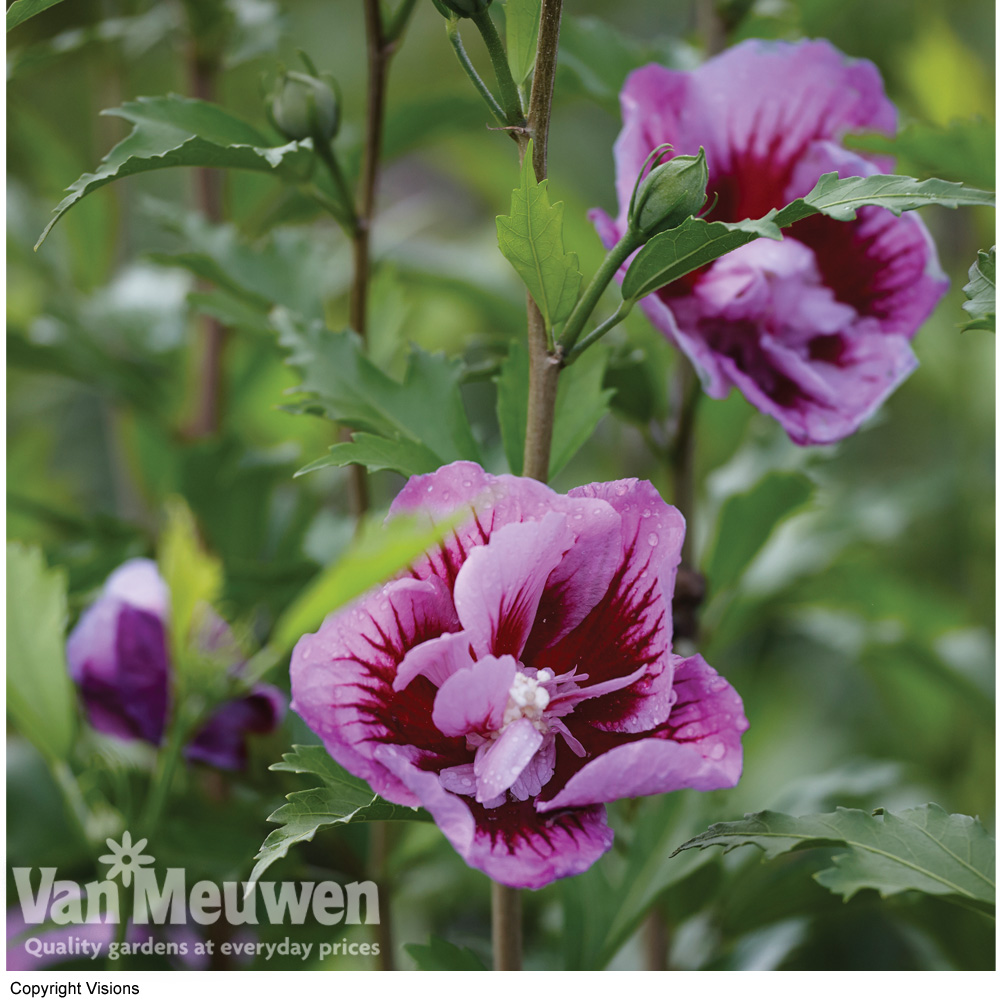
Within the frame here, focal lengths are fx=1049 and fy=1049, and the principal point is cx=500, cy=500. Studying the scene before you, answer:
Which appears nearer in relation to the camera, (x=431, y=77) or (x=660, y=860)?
(x=660, y=860)

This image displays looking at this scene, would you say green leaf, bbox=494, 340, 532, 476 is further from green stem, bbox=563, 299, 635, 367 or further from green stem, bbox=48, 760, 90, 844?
green stem, bbox=48, 760, 90, 844

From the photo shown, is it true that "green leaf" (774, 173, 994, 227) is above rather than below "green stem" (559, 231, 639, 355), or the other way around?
above


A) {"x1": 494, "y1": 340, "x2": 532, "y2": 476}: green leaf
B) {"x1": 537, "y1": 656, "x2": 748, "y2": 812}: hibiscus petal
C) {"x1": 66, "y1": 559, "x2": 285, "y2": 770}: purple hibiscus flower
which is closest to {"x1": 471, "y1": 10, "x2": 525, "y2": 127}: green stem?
{"x1": 494, "y1": 340, "x2": 532, "y2": 476}: green leaf

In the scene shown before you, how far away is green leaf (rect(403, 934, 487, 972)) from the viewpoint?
460 mm

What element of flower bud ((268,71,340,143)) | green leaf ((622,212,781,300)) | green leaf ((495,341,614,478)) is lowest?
green leaf ((495,341,614,478))

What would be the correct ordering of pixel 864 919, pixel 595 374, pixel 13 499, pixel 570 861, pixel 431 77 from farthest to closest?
pixel 431 77
pixel 864 919
pixel 13 499
pixel 595 374
pixel 570 861

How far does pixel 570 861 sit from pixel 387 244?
24.0 inches

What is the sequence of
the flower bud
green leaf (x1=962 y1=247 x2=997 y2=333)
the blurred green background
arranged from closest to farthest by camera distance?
green leaf (x1=962 y1=247 x2=997 y2=333) → the flower bud → the blurred green background

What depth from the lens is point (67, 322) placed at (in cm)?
75

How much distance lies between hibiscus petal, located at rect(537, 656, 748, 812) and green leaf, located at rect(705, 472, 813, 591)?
22 centimetres

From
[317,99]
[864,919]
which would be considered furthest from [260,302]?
[864,919]

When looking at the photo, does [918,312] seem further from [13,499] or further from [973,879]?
[13,499]

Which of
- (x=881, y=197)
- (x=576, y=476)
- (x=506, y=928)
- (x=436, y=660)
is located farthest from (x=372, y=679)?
(x=576, y=476)

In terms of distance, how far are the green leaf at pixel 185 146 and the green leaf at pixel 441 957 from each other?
33cm
